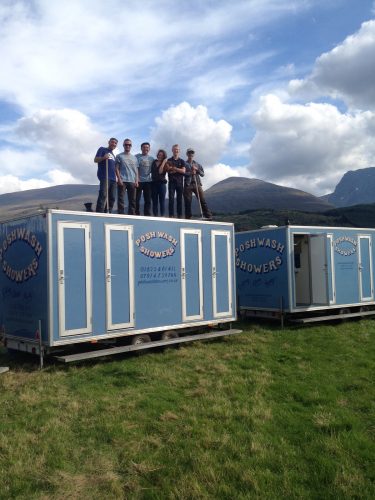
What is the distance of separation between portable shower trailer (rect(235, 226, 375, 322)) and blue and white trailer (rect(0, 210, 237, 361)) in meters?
2.69

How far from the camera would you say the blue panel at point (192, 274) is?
31.9 ft

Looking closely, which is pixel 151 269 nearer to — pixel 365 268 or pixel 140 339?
pixel 140 339

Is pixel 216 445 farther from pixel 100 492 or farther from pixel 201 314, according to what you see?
pixel 201 314

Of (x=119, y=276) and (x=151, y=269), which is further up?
(x=151, y=269)

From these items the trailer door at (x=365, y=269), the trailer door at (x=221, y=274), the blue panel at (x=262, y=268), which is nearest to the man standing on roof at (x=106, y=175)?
the trailer door at (x=221, y=274)

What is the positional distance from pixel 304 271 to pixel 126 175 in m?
6.12

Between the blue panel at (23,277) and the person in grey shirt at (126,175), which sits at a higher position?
the person in grey shirt at (126,175)

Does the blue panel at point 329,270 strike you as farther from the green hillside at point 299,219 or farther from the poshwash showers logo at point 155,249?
the green hillside at point 299,219

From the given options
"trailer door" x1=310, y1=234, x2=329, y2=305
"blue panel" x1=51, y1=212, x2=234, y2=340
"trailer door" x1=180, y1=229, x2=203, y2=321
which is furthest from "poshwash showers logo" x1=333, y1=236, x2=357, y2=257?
"trailer door" x1=180, y1=229, x2=203, y2=321

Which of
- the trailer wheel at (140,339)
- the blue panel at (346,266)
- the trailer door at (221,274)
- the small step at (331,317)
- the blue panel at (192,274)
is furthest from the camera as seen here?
the blue panel at (346,266)

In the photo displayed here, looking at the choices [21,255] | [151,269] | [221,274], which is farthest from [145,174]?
[21,255]

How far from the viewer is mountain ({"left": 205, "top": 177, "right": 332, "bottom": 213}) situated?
6005 inches

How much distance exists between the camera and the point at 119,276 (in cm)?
852

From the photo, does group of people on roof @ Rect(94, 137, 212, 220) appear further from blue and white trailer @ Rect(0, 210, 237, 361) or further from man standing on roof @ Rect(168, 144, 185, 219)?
blue and white trailer @ Rect(0, 210, 237, 361)
